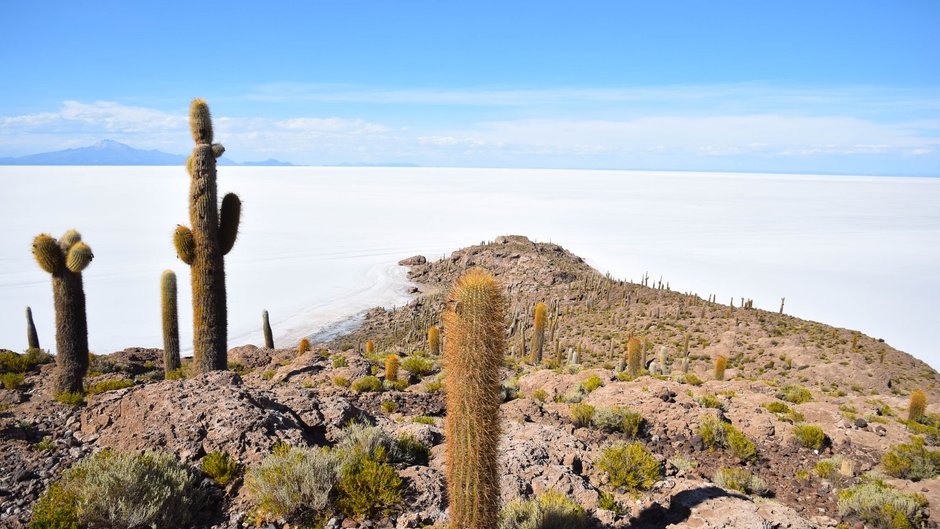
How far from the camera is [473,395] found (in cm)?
477

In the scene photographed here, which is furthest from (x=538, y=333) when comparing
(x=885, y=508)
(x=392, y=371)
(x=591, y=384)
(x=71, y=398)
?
(x=71, y=398)

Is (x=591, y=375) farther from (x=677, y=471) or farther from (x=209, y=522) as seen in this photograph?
(x=209, y=522)

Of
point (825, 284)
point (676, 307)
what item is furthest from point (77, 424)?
point (825, 284)

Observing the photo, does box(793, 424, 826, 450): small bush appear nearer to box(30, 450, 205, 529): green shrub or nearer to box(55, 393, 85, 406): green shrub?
box(30, 450, 205, 529): green shrub

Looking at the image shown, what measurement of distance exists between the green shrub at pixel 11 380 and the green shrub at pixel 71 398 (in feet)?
7.49

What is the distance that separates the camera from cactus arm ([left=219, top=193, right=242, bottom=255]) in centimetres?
1184

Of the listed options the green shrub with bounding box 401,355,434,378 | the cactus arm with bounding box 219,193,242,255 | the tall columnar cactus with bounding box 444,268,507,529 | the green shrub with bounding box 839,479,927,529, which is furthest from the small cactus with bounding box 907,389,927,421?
the cactus arm with bounding box 219,193,242,255


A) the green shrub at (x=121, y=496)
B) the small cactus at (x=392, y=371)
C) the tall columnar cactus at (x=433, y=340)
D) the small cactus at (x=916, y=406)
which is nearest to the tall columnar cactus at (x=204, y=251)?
the small cactus at (x=392, y=371)

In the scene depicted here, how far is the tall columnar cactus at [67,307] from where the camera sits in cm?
1188

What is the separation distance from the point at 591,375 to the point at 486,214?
2798 inches

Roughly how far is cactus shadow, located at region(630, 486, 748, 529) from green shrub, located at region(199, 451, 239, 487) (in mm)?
4336

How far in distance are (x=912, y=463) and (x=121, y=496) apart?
35.5 feet

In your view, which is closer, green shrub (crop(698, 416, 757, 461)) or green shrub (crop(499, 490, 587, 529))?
green shrub (crop(499, 490, 587, 529))

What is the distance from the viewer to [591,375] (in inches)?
515
